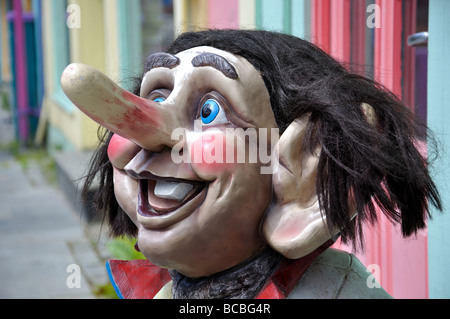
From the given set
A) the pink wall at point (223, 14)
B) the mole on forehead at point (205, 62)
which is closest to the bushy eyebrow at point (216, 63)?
the mole on forehead at point (205, 62)

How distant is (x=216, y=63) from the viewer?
1.83 meters

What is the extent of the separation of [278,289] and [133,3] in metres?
5.15

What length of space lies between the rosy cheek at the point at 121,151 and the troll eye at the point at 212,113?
0.21 metres

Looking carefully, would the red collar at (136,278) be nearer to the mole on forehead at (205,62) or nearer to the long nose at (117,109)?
the long nose at (117,109)

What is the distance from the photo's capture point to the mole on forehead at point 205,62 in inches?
71.7

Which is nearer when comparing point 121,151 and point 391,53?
point 121,151

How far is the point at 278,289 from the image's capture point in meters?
1.86

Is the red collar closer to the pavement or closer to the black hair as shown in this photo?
the black hair

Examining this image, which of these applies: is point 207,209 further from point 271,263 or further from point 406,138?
point 406,138

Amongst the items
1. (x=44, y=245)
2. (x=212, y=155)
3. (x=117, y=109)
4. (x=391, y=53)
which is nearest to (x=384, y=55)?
(x=391, y=53)

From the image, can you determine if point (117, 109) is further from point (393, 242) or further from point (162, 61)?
point (393, 242)

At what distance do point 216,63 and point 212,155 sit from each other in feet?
0.84

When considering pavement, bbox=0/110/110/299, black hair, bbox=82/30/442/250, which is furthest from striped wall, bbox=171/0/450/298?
pavement, bbox=0/110/110/299

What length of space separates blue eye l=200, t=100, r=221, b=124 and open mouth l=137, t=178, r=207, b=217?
0.17 meters
